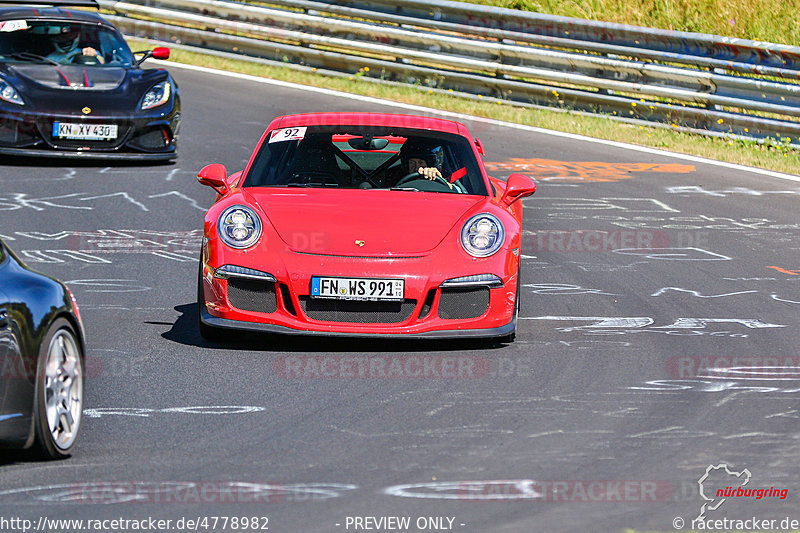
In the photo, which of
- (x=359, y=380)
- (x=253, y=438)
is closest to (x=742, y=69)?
(x=359, y=380)

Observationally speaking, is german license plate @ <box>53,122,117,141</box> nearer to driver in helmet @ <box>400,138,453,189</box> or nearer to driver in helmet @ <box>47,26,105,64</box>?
driver in helmet @ <box>47,26,105,64</box>

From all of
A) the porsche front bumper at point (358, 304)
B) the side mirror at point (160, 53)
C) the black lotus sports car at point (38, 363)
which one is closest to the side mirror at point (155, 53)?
the side mirror at point (160, 53)

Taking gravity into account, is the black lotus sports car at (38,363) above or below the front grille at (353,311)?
above

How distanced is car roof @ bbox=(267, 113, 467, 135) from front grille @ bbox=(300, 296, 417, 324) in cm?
175

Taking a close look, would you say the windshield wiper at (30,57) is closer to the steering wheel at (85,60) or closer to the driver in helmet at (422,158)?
the steering wheel at (85,60)

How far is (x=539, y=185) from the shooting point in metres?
14.0

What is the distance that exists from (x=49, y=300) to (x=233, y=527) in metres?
1.39

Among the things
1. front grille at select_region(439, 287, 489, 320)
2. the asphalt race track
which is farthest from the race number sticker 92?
front grille at select_region(439, 287, 489, 320)

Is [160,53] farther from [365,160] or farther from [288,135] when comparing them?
[288,135]

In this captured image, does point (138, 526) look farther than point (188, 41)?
No

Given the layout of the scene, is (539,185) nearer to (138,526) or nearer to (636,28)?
(636,28)

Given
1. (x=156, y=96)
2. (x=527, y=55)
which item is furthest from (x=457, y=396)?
(x=527, y=55)

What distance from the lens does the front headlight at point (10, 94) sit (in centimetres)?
1343

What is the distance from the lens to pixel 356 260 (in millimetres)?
7582
